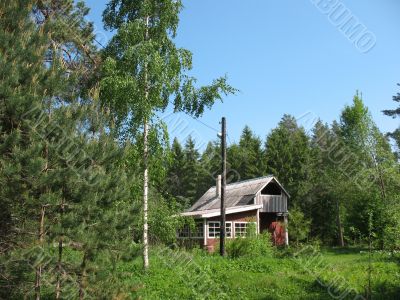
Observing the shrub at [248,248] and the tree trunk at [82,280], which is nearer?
the tree trunk at [82,280]

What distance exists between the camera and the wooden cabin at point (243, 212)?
26531 mm

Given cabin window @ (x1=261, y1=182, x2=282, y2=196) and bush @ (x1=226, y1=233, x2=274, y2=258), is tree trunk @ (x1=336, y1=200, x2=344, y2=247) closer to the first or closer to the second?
cabin window @ (x1=261, y1=182, x2=282, y2=196)

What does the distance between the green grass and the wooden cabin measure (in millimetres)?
9579

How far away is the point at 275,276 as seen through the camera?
560 inches

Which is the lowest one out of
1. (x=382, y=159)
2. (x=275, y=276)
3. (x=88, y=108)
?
(x=275, y=276)

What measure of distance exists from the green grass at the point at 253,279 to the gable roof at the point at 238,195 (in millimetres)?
12828

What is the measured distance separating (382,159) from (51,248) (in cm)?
2585

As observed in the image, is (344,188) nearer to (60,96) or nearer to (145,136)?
(145,136)

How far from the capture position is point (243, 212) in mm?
28688

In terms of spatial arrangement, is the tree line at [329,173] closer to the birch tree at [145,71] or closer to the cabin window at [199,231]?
the cabin window at [199,231]

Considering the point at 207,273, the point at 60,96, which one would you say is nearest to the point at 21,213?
the point at 60,96

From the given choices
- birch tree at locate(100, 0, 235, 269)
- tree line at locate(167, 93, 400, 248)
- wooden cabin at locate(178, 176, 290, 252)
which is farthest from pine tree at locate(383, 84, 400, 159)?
birch tree at locate(100, 0, 235, 269)

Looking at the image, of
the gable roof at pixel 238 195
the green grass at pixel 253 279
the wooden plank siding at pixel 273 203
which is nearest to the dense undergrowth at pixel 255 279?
the green grass at pixel 253 279

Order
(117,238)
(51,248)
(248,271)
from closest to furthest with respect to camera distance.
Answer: (51,248) < (117,238) < (248,271)
